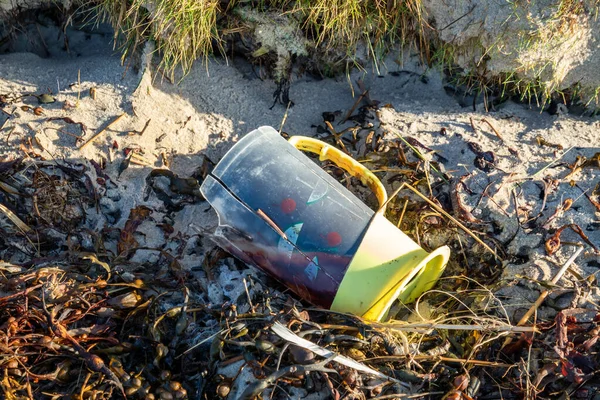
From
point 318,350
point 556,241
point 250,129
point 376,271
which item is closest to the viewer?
point 318,350

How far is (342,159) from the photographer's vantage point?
7.84ft

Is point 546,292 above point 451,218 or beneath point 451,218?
beneath

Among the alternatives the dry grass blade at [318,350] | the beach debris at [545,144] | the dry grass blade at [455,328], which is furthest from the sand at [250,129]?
the dry grass blade at [318,350]

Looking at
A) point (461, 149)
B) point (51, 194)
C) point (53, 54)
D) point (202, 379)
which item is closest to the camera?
point (202, 379)

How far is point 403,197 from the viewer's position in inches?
101

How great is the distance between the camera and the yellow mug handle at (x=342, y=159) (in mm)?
2334

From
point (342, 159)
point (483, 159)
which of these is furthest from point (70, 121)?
point (483, 159)

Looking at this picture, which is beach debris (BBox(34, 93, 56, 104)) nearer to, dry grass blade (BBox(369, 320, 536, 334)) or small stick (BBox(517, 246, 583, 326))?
dry grass blade (BBox(369, 320, 536, 334))

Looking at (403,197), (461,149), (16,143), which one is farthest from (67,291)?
(461,149)

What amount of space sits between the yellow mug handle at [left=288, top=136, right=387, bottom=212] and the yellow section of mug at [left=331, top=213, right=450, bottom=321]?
16 centimetres

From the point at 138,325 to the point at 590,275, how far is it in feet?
5.16

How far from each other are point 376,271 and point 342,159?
46 cm

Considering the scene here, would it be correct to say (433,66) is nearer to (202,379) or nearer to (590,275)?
(590,275)

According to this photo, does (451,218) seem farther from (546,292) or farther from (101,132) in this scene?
(101,132)
